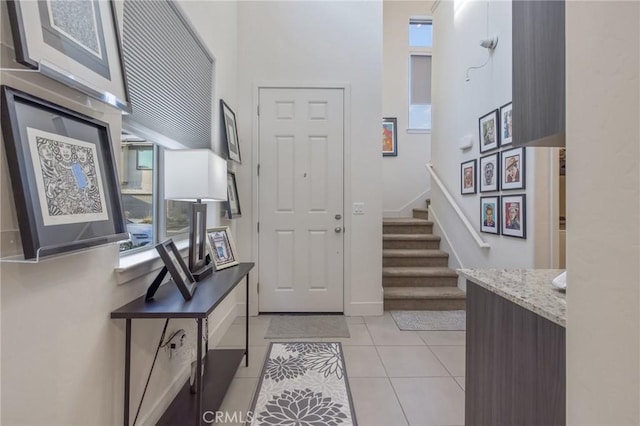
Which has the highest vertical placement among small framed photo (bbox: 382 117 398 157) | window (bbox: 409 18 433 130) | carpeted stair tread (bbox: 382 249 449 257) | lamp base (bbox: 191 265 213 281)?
window (bbox: 409 18 433 130)

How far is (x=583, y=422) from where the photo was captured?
0.62m

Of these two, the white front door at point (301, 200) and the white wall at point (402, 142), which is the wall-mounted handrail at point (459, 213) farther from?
the white front door at point (301, 200)

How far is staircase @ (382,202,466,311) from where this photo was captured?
3.33 metres

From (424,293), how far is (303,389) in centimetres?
197

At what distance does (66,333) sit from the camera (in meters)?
1.01

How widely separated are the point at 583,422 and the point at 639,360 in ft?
0.76

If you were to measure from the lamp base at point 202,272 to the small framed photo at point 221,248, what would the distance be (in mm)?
106

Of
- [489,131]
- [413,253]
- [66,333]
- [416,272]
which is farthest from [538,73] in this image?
[413,253]

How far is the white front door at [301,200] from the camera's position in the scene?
10.6ft

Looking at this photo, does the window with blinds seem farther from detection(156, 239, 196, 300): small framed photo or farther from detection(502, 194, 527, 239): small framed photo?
detection(502, 194, 527, 239): small framed photo

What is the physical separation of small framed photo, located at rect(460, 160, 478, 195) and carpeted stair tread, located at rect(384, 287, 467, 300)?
3.83 ft

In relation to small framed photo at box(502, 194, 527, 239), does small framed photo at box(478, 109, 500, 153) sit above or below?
above

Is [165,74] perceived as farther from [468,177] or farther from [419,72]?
[419,72]

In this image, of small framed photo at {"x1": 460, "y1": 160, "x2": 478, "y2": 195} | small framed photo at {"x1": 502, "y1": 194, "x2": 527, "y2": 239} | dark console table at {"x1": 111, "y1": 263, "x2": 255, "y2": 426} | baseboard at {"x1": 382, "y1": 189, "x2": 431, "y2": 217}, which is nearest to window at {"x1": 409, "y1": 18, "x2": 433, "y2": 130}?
baseboard at {"x1": 382, "y1": 189, "x2": 431, "y2": 217}
